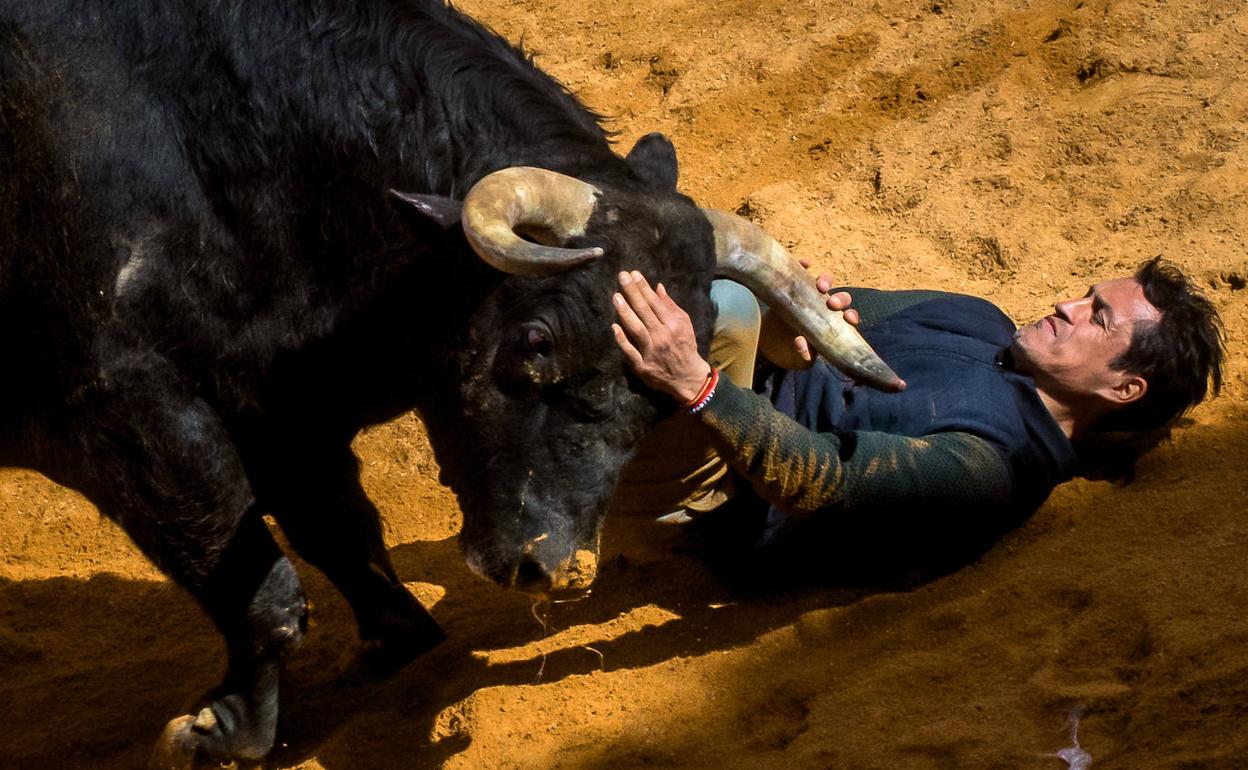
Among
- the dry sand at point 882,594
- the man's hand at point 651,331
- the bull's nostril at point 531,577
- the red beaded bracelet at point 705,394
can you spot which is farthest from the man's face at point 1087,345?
the bull's nostril at point 531,577

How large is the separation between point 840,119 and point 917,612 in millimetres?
3764

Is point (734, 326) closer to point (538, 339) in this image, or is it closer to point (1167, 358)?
point (538, 339)

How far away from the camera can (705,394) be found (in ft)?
12.9

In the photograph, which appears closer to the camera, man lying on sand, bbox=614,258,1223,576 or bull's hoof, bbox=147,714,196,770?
man lying on sand, bbox=614,258,1223,576

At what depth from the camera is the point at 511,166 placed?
390cm

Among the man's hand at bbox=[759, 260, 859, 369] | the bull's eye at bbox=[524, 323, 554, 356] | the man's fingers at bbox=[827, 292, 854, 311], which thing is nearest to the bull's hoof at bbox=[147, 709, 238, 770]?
the bull's eye at bbox=[524, 323, 554, 356]

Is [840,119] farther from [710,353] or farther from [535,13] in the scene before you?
[710,353]

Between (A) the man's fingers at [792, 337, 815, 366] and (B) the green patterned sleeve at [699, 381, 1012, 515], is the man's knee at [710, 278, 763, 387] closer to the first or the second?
(A) the man's fingers at [792, 337, 815, 366]

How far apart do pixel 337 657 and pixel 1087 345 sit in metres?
2.80

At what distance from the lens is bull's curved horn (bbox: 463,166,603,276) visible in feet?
11.4

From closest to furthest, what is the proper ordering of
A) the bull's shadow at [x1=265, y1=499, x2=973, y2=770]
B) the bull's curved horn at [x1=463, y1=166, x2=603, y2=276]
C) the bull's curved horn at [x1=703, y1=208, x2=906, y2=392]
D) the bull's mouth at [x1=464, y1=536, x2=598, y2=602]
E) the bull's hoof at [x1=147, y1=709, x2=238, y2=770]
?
the bull's curved horn at [x1=463, y1=166, x2=603, y2=276]
the bull's mouth at [x1=464, y1=536, x2=598, y2=602]
the bull's curved horn at [x1=703, y1=208, x2=906, y2=392]
the bull's hoof at [x1=147, y1=709, x2=238, y2=770]
the bull's shadow at [x1=265, y1=499, x2=973, y2=770]

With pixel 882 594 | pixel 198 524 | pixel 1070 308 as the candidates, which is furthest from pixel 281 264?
pixel 1070 308

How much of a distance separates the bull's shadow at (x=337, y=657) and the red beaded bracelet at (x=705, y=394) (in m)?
1.03

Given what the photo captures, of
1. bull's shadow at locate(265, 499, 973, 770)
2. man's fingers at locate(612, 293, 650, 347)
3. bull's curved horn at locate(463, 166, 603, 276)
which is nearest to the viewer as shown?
bull's curved horn at locate(463, 166, 603, 276)
